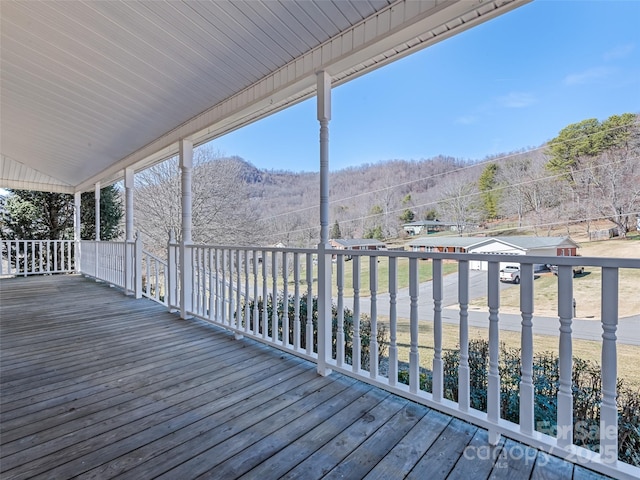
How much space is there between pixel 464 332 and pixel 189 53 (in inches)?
112

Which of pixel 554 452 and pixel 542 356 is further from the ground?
pixel 542 356

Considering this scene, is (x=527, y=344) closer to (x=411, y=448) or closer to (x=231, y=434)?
(x=411, y=448)

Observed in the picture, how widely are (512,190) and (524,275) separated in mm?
620

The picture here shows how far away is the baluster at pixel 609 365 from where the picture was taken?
1.29 metres

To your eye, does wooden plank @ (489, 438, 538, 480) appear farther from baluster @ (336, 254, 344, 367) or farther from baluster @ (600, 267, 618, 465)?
baluster @ (336, 254, 344, 367)

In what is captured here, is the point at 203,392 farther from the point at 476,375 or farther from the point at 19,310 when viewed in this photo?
the point at 19,310

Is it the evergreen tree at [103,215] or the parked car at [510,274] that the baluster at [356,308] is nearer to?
the parked car at [510,274]

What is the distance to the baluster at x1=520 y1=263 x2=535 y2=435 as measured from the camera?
1.49 m

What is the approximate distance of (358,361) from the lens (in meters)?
2.20

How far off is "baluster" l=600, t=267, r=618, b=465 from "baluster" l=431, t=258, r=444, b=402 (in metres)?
0.68

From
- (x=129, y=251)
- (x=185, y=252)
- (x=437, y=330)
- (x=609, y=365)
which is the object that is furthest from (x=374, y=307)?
(x=129, y=251)

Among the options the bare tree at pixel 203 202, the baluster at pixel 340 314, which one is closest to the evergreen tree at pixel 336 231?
the baluster at pixel 340 314

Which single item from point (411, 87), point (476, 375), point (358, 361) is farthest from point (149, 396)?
point (411, 87)

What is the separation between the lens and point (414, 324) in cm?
189
